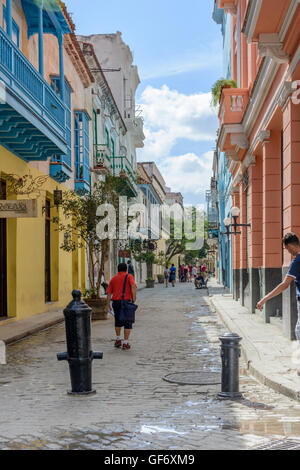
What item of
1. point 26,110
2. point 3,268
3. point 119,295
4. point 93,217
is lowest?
point 119,295

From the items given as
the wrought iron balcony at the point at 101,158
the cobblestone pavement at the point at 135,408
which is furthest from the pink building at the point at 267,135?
the wrought iron balcony at the point at 101,158

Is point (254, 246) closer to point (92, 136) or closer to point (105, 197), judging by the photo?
point (105, 197)

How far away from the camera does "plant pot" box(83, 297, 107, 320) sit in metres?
17.2

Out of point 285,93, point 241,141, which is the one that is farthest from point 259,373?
point 241,141

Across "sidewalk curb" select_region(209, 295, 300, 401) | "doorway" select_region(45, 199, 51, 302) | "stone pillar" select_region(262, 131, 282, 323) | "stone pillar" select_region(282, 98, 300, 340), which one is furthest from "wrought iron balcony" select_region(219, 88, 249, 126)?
"sidewalk curb" select_region(209, 295, 300, 401)

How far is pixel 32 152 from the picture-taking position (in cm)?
1566

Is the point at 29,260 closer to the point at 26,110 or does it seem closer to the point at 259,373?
the point at 26,110

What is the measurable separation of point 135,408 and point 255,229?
34.2 ft

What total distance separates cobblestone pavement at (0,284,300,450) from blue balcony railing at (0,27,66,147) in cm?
493

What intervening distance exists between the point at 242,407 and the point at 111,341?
5858 millimetres

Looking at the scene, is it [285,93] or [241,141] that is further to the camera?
[241,141]

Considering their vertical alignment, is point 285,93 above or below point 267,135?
above

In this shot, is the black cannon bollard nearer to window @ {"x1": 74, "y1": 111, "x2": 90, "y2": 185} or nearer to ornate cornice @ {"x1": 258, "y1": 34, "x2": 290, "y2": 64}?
ornate cornice @ {"x1": 258, "y1": 34, "x2": 290, "y2": 64}

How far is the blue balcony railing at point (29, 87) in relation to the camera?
460 inches
